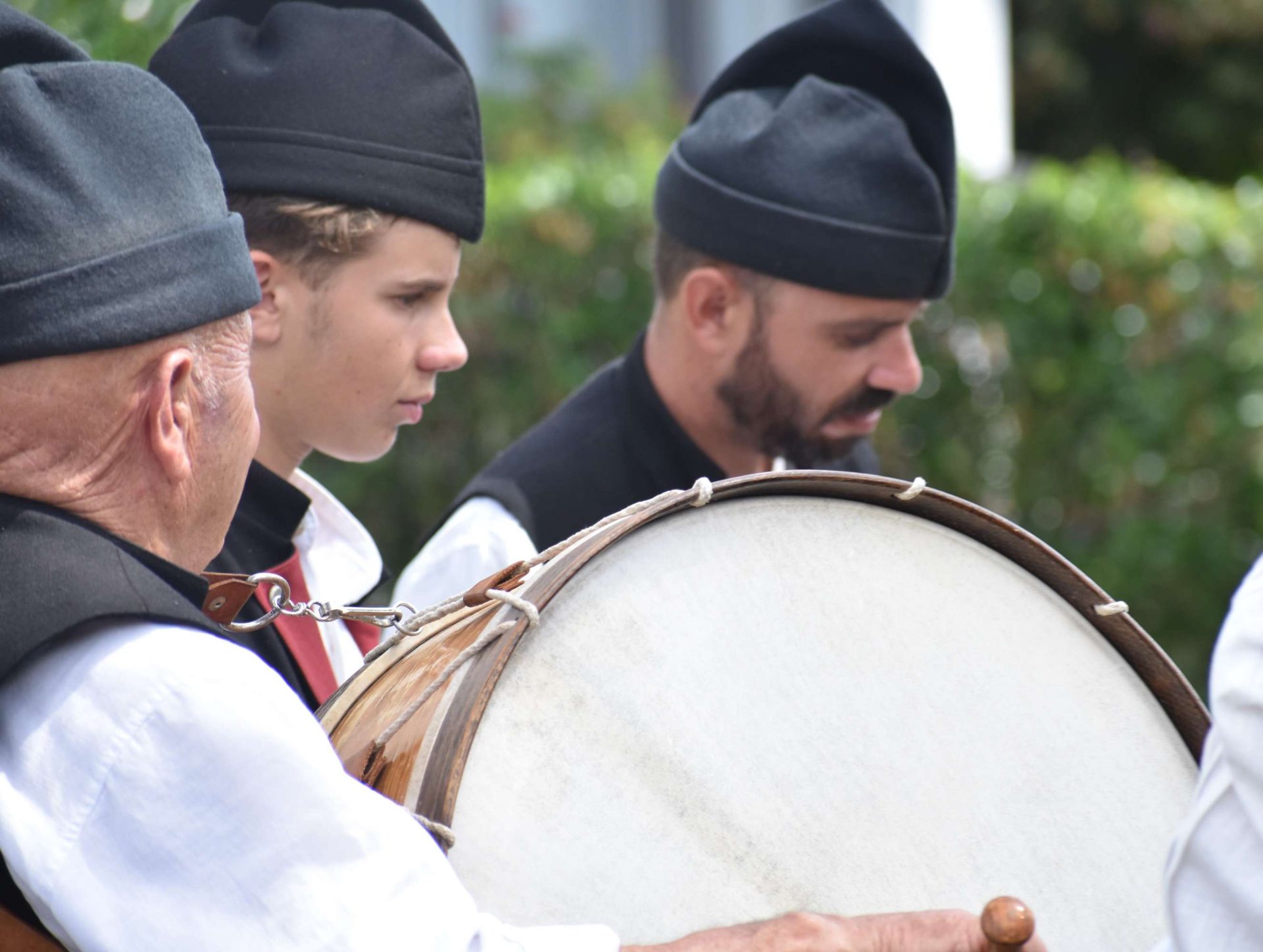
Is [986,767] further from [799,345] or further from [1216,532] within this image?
[1216,532]

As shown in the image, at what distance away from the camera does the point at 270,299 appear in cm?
216

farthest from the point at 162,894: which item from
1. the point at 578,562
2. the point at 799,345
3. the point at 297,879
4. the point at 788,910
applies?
the point at 799,345

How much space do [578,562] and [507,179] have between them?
455 cm

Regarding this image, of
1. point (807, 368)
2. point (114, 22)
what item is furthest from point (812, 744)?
point (114, 22)

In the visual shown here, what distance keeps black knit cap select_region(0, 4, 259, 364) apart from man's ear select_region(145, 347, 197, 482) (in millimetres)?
31

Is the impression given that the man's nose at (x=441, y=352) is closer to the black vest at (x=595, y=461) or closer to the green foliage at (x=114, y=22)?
the black vest at (x=595, y=461)

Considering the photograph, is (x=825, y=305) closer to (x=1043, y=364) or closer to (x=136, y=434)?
(x=136, y=434)

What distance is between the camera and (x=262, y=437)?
2.19 meters

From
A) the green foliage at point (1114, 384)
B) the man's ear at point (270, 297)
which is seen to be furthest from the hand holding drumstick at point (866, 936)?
the green foliage at point (1114, 384)

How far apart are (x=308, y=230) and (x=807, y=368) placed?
112 centimetres

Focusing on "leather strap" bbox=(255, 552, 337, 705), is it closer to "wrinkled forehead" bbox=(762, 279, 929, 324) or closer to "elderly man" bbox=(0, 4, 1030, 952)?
"elderly man" bbox=(0, 4, 1030, 952)

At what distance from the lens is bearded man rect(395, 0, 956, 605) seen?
9.23 feet

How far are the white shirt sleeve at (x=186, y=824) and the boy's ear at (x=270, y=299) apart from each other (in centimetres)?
95

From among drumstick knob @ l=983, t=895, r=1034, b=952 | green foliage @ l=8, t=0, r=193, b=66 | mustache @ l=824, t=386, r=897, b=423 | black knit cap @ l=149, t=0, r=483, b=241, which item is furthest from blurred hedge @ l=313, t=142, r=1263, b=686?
drumstick knob @ l=983, t=895, r=1034, b=952
